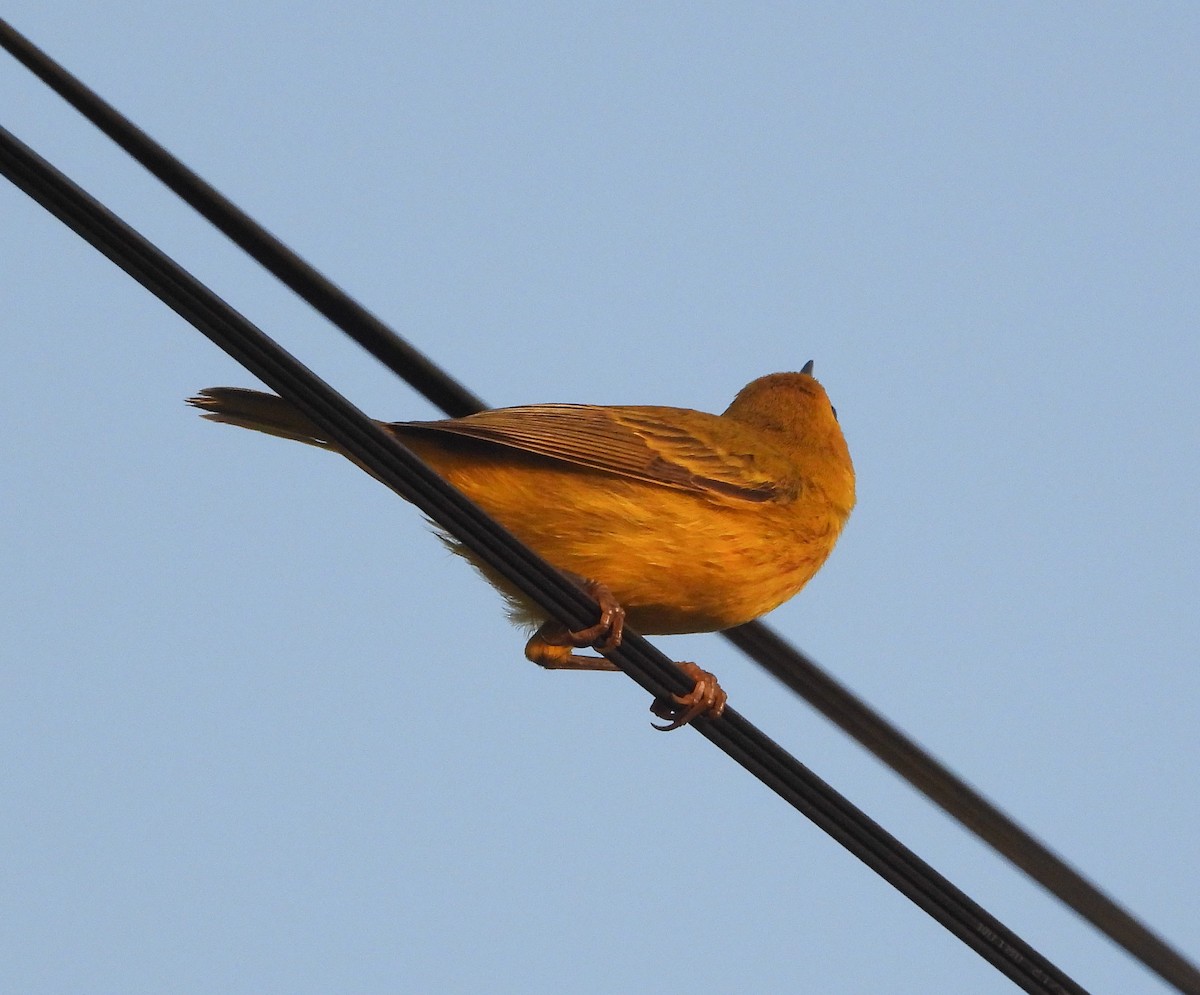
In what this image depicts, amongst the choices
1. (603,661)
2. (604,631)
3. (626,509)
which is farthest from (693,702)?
(603,661)

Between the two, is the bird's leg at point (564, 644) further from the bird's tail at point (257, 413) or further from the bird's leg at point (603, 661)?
the bird's tail at point (257, 413)

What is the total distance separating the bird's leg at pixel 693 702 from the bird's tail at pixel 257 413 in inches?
62.3

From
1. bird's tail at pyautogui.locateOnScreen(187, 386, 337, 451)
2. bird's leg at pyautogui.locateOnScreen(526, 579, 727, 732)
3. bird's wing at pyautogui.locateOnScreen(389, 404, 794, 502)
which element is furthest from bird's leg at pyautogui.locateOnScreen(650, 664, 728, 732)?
bird's tail at pyautogui.locateOnScreen(187, 386, 337, 451)

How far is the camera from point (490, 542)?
3848mm

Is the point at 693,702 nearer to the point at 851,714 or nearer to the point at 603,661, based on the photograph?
the point at 851,714

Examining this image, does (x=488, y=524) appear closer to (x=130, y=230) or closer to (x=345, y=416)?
(x=345, y=416)

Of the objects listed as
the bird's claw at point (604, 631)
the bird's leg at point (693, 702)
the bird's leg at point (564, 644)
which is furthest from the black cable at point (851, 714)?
the bird's leg at point (564, 644)

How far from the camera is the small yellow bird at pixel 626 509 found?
229 inches

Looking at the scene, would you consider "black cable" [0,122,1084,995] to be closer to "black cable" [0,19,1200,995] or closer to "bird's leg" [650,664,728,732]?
"bird's leg" [650,664,728,732]

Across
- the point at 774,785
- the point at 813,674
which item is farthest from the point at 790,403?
the point at 774,785

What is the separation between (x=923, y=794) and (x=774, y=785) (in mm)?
929

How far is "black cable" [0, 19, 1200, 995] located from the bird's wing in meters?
0.71

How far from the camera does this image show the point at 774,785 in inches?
164

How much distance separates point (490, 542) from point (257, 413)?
6.43 ft
